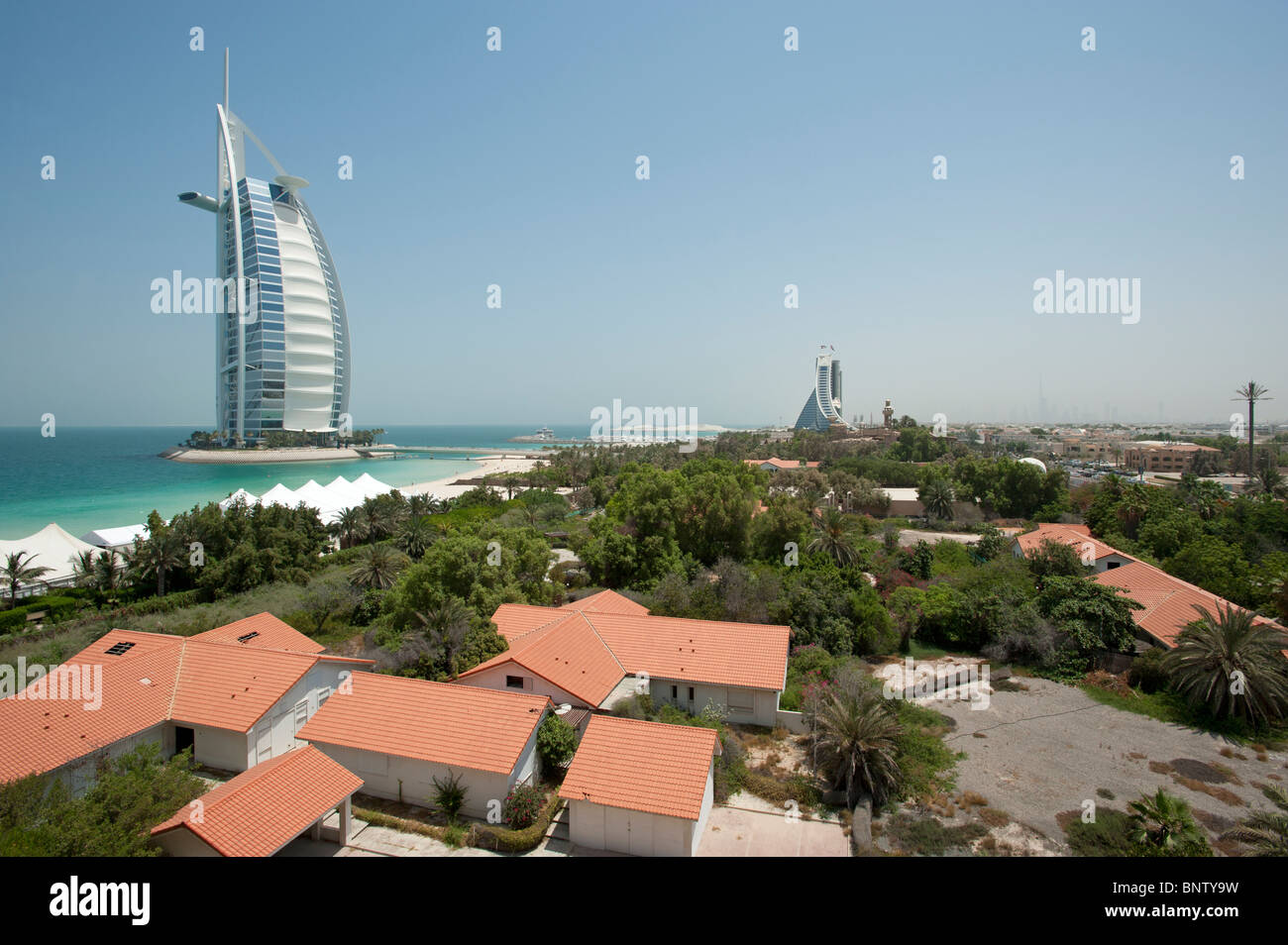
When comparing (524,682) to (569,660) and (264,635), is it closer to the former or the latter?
(569,660)

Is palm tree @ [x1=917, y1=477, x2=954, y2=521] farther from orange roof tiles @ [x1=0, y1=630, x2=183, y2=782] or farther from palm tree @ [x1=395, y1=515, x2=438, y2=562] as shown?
orange roof tiles @ [x1=0, y1=630, x2=183, y2=782]

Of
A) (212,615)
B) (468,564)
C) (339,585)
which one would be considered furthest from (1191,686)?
(212,615)

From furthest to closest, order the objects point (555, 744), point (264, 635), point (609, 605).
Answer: point (609, 605), point (264, 635), point (555, 744)

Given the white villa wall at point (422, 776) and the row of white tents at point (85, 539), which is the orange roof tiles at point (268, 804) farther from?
the row of white tents at point (85, 539)

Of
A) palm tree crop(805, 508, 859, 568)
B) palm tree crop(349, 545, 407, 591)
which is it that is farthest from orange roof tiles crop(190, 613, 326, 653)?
palm tree crop(805, 508, 859, 568)

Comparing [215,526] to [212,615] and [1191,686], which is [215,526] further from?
[1191,686]

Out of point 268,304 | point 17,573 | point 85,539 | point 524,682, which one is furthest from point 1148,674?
point 268,304
